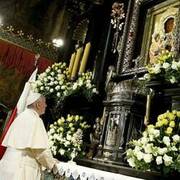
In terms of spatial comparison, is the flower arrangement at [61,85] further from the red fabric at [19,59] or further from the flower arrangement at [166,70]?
the red fabric at [19,59]

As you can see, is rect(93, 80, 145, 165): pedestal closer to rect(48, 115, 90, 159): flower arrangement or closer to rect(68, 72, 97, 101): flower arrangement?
rect(48, 115, 90, 159): flower arrangement

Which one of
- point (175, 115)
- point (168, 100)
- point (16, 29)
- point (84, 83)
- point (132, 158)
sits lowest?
point (132, 158)

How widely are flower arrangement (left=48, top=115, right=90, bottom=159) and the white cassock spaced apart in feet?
4.02

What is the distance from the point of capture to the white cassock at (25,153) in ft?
13.5

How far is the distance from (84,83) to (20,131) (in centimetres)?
246

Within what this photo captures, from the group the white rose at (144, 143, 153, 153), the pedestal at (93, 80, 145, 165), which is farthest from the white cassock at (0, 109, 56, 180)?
the white rose at (144, 143, 153, 153)

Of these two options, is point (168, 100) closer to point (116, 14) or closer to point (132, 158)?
point (132, 158)

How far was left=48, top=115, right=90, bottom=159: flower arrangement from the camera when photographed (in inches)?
218

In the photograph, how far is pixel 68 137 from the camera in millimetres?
5625

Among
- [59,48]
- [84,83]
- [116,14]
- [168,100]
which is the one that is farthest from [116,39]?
[59,48]

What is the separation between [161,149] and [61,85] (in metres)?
3.63

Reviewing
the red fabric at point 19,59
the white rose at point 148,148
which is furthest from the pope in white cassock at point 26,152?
the red fabric at point 19,59

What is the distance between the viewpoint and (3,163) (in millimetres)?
4234

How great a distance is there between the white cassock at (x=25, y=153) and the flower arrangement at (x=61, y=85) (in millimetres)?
2182
